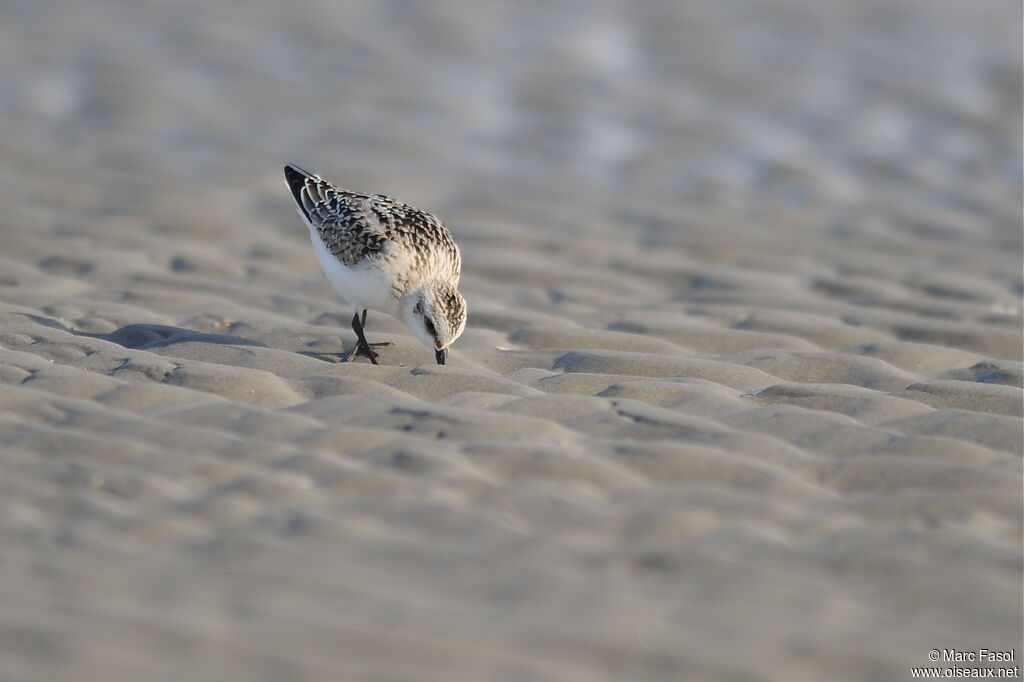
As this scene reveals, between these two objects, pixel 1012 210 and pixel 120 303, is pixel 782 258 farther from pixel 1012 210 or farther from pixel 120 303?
pixel 120 303

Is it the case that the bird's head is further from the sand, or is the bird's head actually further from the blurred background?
the blurred background

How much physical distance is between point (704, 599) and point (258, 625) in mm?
1242

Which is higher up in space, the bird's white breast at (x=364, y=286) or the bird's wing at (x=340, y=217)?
the bird's wing at (x=340, y=217)

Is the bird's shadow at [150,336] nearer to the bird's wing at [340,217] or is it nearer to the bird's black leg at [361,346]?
the bird's black leg at [361,346]

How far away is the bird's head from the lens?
19.1 feet

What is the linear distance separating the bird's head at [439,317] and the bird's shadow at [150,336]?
29.8 inches

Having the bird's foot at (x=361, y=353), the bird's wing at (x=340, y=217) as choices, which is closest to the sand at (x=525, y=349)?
the bird's foot at (x=361, y=353)

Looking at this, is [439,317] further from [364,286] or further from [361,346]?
[364,286]

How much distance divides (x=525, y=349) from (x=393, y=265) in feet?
2.52

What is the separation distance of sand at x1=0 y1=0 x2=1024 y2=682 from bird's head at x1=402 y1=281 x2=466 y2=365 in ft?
0.78

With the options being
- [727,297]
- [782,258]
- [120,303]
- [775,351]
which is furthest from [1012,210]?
[120,303]

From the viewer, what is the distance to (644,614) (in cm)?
351

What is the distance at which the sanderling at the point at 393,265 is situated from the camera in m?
5.88

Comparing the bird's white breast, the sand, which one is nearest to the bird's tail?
the sand
